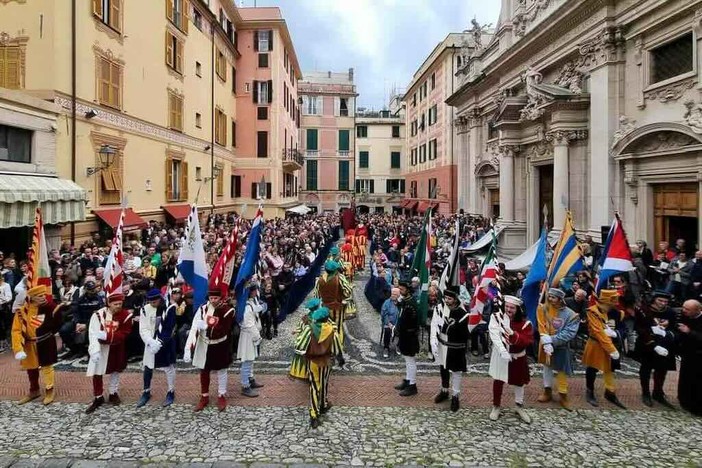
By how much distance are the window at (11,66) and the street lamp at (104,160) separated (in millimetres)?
3042

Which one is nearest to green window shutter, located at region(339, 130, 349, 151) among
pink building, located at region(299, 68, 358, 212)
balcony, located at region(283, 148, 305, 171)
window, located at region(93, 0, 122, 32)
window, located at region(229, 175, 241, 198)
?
pink building, located at region(299, 68, 358, 212)

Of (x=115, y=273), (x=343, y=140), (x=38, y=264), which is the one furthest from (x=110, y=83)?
(x=343, y=140)

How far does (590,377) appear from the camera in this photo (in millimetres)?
7430

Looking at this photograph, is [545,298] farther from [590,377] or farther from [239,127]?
[239,127]

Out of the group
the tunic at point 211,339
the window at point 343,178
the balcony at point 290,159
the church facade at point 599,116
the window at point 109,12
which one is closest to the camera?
the tunic at point 211,339

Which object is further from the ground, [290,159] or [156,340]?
[290,159]

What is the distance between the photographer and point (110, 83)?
17.9 m

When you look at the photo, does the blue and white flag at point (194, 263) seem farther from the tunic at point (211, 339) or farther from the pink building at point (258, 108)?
the pink building at point (258, 108)

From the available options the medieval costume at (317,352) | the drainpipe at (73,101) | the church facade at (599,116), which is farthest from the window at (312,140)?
the medieval costume at (317,352)

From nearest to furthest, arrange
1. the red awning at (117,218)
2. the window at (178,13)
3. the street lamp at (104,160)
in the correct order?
the street lamp at (104,160) < the red awning at (117,218) < the window at (178,13)

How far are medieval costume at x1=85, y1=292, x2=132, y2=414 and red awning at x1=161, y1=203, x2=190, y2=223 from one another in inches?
645

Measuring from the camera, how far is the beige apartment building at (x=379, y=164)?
183ft

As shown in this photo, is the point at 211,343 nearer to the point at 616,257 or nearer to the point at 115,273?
the point at 115,273

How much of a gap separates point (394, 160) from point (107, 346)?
51.5 metres
